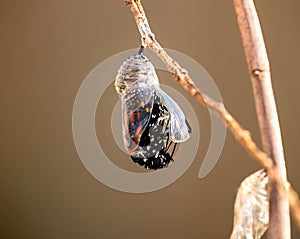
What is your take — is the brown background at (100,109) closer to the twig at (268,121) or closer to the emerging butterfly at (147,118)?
the emerging butterfly at (147,118)

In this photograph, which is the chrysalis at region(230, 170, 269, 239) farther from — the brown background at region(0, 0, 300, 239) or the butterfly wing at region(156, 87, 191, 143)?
the brown background at region(0, 0, 300, 239)

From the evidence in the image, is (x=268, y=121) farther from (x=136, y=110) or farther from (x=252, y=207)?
(x=136, y=110)

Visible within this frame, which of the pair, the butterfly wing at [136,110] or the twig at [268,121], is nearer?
the twig at [268,121]

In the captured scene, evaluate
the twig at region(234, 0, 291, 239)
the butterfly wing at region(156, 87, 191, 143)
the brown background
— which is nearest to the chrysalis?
the twig at region(234, 0, 291, 239)

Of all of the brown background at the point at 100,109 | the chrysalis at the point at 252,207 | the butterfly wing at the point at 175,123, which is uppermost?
the brown background at the point at 100,109

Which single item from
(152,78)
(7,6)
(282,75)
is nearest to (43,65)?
(7,6)

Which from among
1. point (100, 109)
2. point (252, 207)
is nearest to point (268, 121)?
point (252, 207)

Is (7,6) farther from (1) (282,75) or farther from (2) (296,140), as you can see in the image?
(2) (296,140)

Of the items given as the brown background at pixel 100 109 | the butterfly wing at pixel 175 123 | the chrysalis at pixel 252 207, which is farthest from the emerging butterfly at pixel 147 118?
the brown background at pixel 100 109
